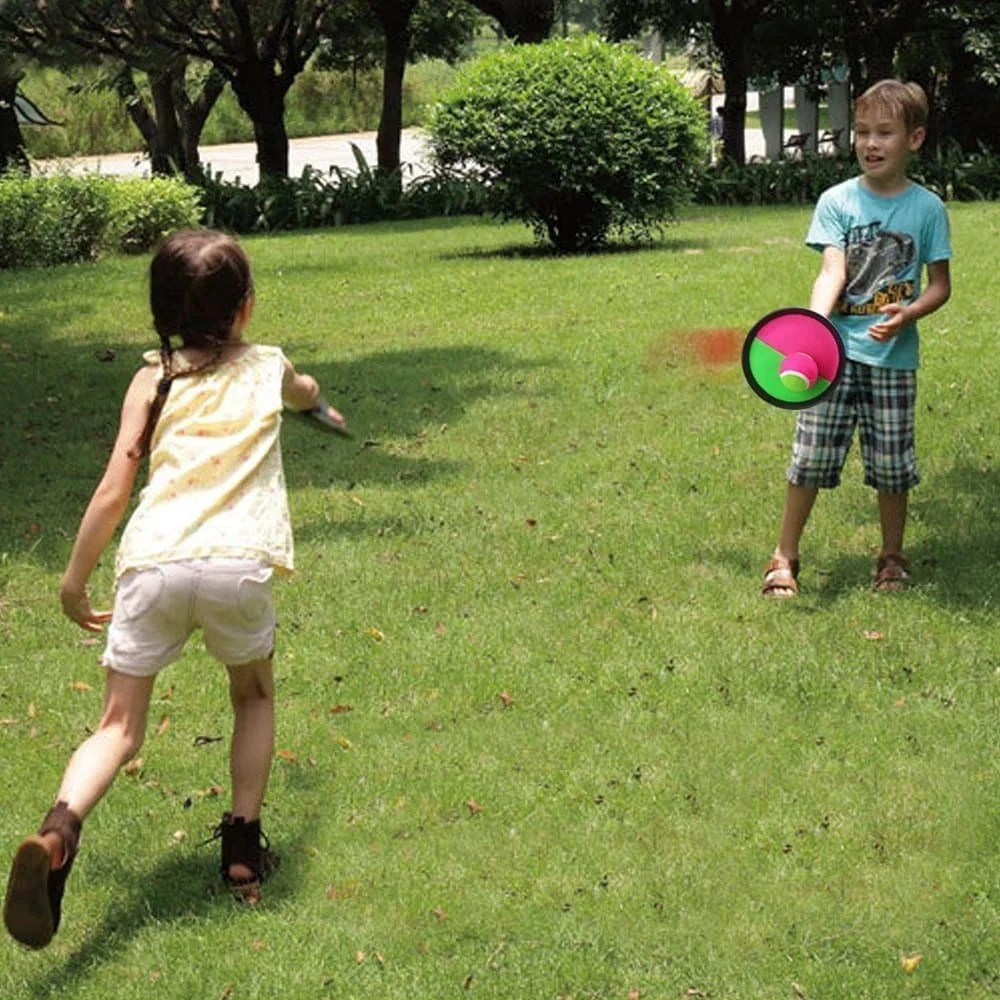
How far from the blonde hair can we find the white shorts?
9.79ft

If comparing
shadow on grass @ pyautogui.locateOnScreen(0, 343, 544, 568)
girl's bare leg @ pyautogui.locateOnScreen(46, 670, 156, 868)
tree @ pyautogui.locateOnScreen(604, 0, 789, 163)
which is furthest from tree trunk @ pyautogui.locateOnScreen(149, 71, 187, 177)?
girl's bare leg @ pyautogui.locateOnScreen(46, 670, 156, 868)

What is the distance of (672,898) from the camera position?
13.8ft

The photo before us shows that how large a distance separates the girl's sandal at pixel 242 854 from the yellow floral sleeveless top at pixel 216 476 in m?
0.61

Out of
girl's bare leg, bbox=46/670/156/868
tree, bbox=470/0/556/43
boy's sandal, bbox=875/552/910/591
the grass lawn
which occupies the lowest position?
the grass lawn

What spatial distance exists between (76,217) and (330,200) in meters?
5.30

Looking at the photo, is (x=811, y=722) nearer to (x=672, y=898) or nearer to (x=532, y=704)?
(x=532, y=704)

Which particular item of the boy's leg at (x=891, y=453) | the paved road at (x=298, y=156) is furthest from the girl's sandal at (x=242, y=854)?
the paved road at (x=298, y=156)

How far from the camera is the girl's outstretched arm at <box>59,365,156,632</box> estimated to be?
398cm

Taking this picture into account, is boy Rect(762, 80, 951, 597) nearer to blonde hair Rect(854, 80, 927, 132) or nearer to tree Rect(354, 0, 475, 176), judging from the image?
blonde hair Rect(854, 80, 927, 132)

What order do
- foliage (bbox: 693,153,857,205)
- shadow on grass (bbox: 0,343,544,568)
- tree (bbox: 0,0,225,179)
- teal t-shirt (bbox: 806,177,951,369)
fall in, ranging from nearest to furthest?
teal t-shirt (bbox: 806,177,951,369), shadow on grass (bbox: 0,343,544,568), tree (bbox: 0,0,225,179), foliage (bbox: 693,153,857,205)

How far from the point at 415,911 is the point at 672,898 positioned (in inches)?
22.1

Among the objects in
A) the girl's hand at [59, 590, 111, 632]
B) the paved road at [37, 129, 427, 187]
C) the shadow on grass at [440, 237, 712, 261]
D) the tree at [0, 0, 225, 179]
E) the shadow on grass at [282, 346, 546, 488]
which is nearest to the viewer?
the girl's hand at [59, 590, 111, 632]

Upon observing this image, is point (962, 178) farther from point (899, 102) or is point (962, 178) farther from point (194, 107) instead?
point (899, 102)

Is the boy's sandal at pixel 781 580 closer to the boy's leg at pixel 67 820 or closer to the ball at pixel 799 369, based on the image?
the ball at pixel 799 369
